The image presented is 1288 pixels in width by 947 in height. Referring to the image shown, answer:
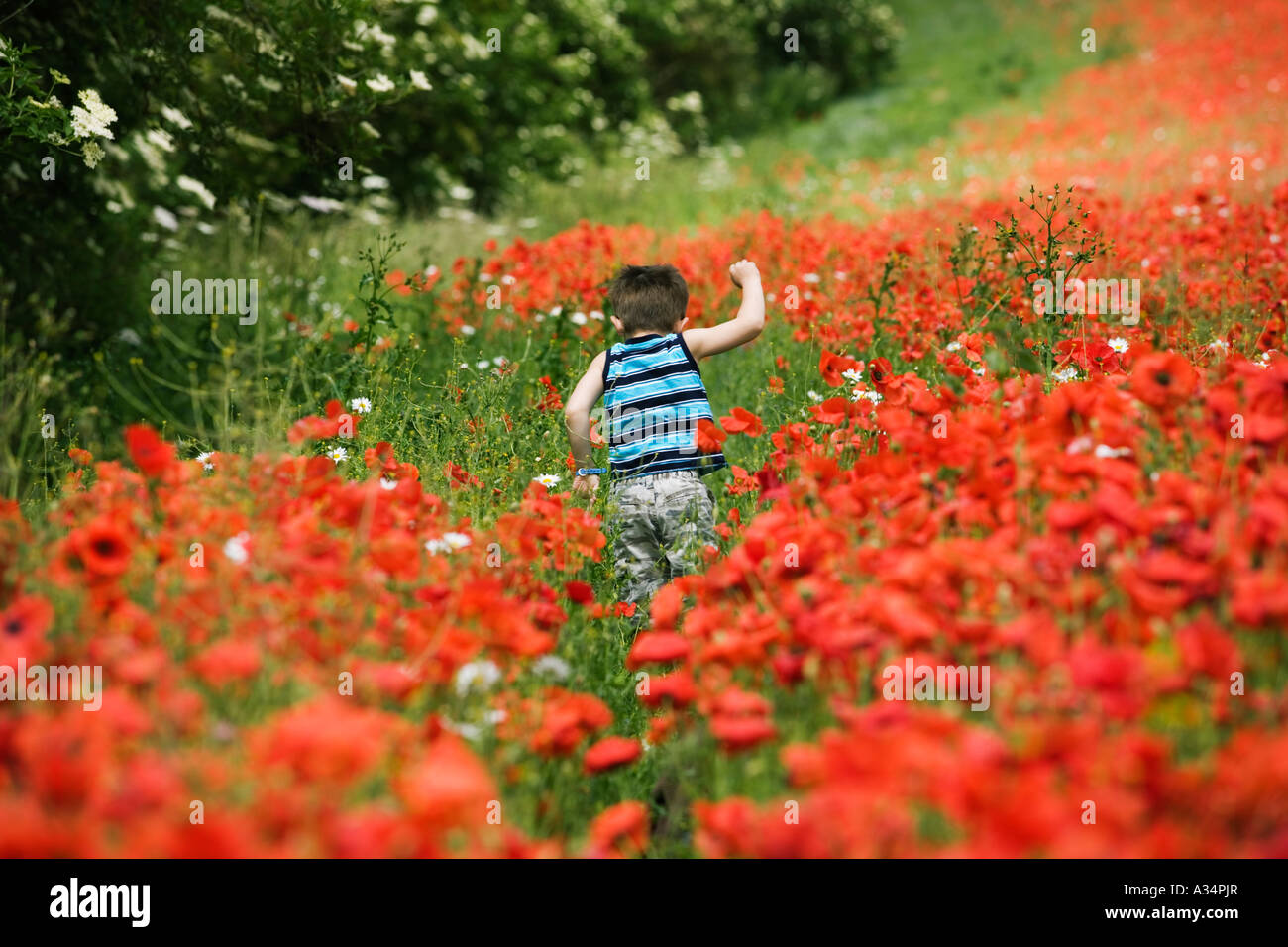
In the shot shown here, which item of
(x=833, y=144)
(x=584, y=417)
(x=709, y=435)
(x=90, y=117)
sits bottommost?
(x=709, y=435)

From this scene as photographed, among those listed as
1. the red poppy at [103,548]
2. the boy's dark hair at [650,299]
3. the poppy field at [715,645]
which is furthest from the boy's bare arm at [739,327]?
the red poppy at [103,548]

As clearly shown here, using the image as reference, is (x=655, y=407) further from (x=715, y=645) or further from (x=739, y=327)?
(x=715, y=645)

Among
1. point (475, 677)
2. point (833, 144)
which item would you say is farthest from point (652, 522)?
point (833, 144)

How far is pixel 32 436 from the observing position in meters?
4.36

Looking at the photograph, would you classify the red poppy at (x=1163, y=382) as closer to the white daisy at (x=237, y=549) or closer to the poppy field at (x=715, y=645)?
the poppy field at (x=715, y=645)

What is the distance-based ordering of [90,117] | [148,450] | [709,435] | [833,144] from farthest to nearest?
[833,144] → [90,117] → [709,435] → [148,450]

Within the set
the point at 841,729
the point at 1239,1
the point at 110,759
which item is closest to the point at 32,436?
the point at 110,759

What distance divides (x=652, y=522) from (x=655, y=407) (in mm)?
411

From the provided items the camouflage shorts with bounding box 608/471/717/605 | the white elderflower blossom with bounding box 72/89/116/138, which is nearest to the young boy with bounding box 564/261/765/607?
the camouflage shorts with bounding box 608/471/717/605

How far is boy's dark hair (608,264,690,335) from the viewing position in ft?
12.1

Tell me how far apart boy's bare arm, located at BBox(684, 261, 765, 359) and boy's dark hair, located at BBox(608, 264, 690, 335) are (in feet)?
0.33

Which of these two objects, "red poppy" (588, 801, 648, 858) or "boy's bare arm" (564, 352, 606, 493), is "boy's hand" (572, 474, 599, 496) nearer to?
"boy's bare arm" (564, 352, 606, 493)

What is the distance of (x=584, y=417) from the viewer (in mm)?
3572
